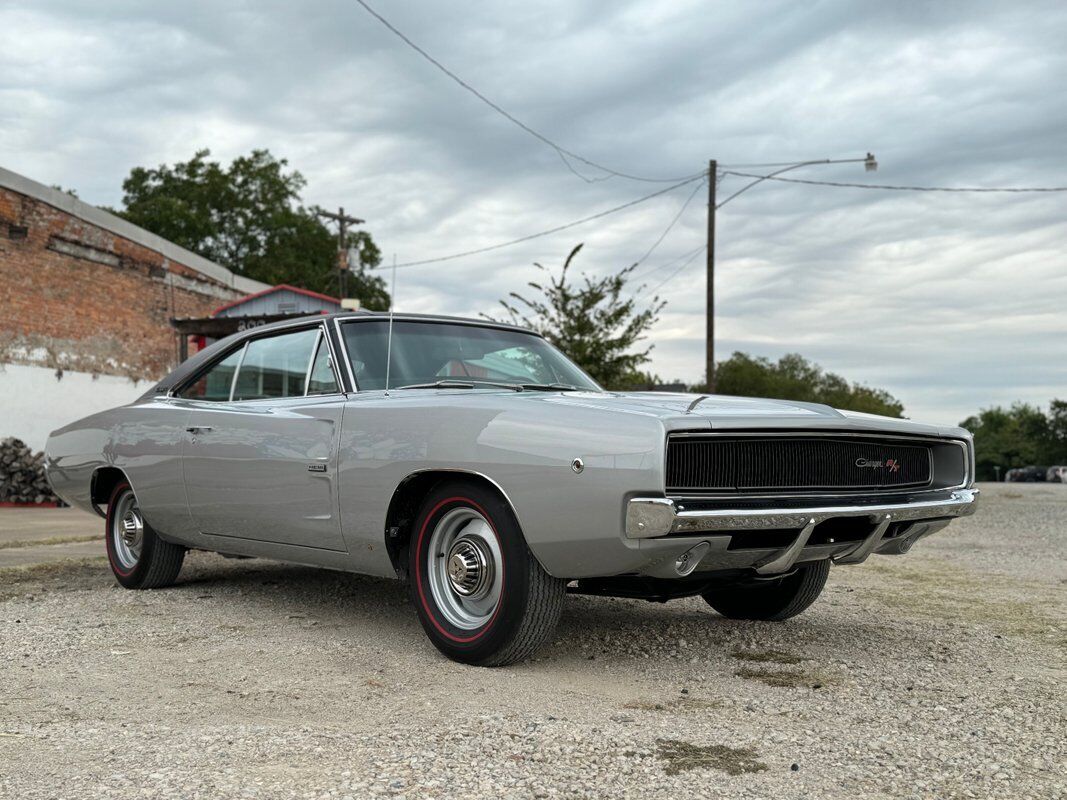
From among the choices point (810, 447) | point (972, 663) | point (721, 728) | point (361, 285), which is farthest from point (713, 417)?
point (361, 285)

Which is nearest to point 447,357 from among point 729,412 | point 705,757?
point 729,412

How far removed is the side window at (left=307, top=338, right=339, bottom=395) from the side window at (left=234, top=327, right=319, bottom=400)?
0.07 metres

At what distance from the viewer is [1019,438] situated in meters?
126

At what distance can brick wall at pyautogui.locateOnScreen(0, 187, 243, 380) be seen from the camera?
16.7 m

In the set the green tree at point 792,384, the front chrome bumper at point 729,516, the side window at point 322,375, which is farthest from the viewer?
the green tree at point 792,384

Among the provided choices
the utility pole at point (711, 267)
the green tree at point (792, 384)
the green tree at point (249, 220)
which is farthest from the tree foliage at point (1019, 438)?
the utility pole at point (711, 267)

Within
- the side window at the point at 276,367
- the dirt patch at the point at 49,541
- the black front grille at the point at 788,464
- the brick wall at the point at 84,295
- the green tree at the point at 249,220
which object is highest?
the green tree at the point at 249,220

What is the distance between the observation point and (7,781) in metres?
3.01

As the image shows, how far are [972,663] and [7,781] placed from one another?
3719 millimetres

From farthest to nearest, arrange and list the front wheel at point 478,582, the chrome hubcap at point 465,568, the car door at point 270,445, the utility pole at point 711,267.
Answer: the utility pole at point 711,267 → the car door at point 270,445 → the chrome hubcap at point 465,568 → the front wheel at point 478,582

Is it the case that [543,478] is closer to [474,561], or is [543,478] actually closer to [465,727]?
[474,561]

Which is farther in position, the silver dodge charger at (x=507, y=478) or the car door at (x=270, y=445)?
the car door at (x=270, y=445)

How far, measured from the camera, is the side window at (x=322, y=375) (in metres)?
5.36

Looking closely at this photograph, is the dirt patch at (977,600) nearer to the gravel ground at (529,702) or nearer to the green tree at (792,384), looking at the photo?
the gravel ground at (529,702)
